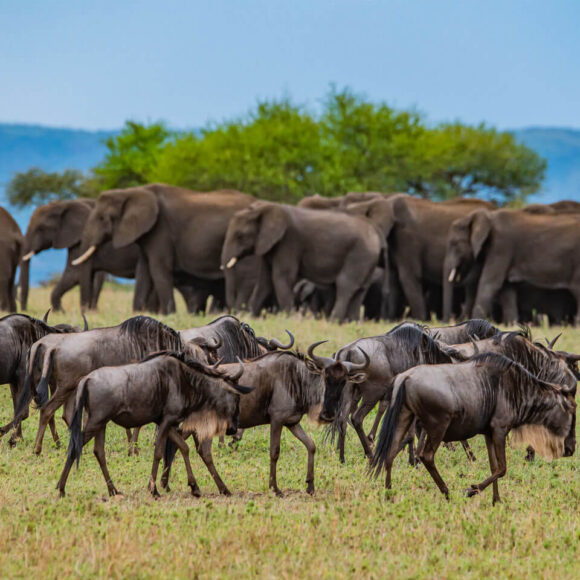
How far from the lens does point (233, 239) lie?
890 inches

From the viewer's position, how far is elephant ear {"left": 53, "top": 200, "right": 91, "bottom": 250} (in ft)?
87.5

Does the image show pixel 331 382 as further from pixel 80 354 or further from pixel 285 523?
pixel 80 354

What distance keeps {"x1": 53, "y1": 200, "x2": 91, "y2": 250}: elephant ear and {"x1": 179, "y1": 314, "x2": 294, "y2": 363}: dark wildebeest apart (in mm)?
16052

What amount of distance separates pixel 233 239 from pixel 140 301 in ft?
9.18

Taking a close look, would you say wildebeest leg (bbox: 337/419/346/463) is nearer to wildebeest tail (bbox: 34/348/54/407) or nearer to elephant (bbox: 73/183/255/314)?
wildebeest tail (bbox: 34/348/54/407)

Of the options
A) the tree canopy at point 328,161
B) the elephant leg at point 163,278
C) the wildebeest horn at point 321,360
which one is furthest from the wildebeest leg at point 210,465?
the tree canopy at point 328,161

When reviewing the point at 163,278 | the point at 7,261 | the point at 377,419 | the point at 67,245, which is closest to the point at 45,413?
the point at 377,419

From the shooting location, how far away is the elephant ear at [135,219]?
2348 cm

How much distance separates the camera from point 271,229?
2225cm

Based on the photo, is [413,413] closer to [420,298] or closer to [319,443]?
[319,443]

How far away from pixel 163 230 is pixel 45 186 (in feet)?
125

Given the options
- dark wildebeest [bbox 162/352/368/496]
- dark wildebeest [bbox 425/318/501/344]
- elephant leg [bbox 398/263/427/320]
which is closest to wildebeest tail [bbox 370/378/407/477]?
dark wildebeest [bbox 162/352/368/496]

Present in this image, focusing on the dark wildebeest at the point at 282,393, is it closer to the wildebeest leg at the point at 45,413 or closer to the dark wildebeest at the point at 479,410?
the dark wildebeest at the point at 479,410

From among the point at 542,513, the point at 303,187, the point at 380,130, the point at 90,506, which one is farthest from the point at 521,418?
the point at 380,130
